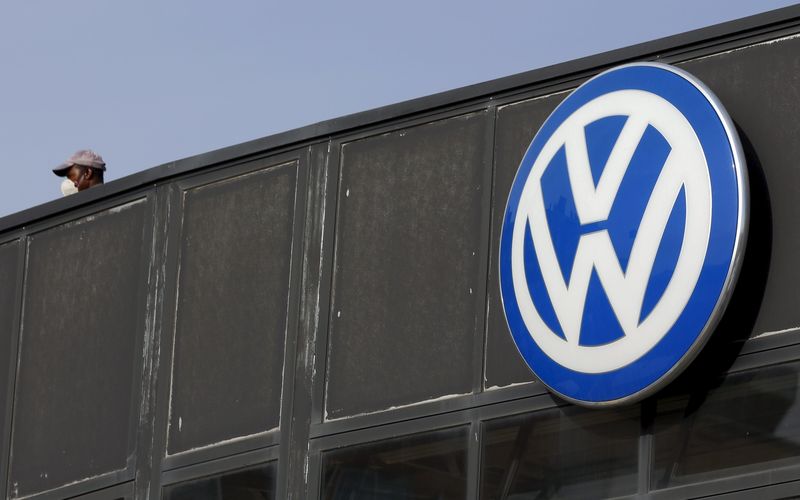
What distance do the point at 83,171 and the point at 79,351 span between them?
195 cm

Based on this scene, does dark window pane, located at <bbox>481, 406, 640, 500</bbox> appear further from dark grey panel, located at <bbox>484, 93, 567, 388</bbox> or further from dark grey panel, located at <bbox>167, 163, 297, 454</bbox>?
dark grey panel, located at <bbox>167, 163, 297, 454</bbox>

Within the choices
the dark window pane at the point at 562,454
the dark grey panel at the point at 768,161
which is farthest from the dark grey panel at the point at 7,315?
the dark grey panel at the point at 768,161

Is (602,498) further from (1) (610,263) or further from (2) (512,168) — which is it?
(2) (512,168)

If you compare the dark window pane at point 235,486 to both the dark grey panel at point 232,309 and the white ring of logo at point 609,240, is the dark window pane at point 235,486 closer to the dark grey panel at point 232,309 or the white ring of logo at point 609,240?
the dark grey panel at point 232,309

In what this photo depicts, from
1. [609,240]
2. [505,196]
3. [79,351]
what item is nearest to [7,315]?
[79,351]

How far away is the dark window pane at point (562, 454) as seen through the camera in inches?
518

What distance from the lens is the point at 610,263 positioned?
1330 cm

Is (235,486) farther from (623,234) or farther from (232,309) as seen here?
(623,234)

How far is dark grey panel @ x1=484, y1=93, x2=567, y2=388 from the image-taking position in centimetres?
1402

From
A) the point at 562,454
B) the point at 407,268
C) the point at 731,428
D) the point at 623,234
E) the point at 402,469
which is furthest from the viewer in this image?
the point at 407,268

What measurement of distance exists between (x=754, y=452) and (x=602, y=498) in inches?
46.5

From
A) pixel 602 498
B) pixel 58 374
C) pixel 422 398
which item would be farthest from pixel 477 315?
pixel 58 374

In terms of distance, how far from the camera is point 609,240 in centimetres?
1337

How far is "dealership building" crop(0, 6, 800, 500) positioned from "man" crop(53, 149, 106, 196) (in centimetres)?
57
